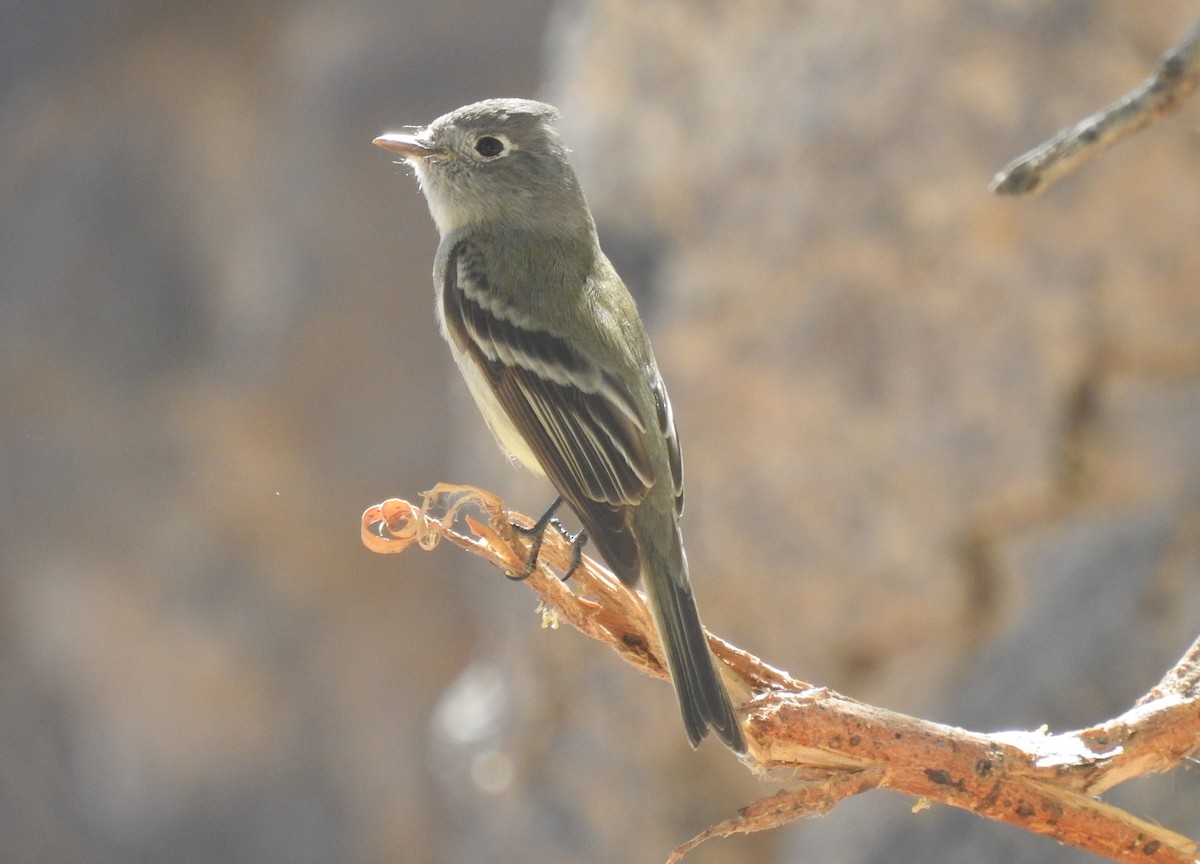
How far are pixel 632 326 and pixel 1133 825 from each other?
5.04ft

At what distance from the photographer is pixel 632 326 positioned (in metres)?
3.21

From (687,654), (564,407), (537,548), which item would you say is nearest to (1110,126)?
(687,654)

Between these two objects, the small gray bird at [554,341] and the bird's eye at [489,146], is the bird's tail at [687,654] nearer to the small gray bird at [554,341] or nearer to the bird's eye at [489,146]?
the small gray bird at [554,341]

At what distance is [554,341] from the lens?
123 inches

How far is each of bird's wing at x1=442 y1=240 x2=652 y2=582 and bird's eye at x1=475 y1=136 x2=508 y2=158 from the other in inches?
12.2

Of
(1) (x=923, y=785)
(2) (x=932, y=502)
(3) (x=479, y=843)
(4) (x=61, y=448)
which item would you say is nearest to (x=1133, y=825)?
(1) (x=923, y=785)

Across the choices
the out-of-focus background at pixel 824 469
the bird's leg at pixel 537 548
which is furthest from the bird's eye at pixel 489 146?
the out-of-focus background at pixel 824 469

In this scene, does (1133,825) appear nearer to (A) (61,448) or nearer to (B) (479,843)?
(B) (479,843)

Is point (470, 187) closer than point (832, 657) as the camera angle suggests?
Yes

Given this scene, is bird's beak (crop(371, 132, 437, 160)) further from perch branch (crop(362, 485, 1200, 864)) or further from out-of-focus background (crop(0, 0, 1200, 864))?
out-of-focus background (crop(0, 0, 1200, 864))

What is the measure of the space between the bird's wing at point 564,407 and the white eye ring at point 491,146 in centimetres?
30

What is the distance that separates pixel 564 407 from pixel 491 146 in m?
0.80

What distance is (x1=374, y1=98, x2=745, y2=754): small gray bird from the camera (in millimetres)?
2799

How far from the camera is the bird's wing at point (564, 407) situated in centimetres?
288
